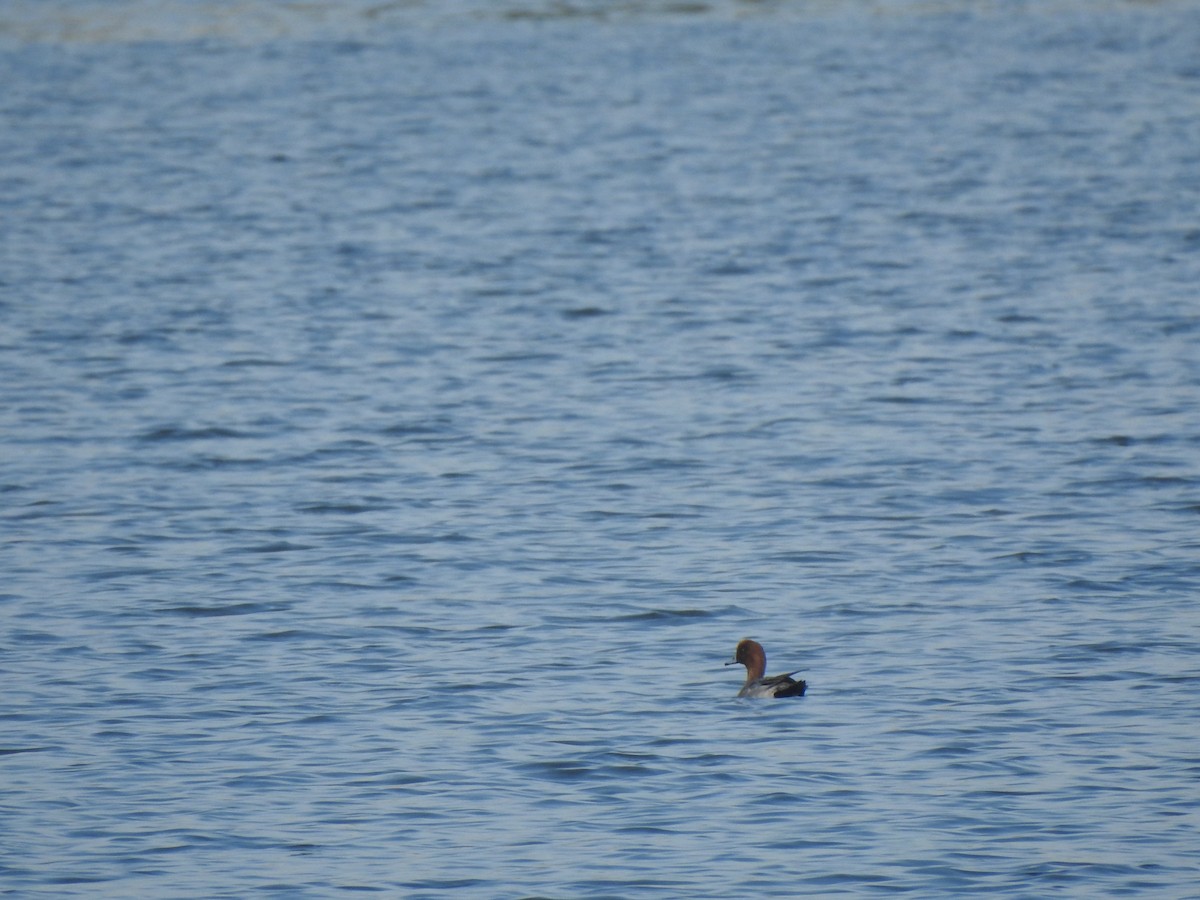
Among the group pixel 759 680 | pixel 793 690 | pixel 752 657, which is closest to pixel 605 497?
pixel 752 657

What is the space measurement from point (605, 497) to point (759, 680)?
5.79 metres

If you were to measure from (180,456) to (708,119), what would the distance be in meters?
23.1

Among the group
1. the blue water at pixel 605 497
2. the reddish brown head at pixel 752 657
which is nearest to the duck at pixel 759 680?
the reddish brown head at pixel 752 657

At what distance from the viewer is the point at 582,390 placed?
2381cm

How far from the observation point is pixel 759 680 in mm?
13977

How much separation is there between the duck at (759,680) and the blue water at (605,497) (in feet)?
0.37

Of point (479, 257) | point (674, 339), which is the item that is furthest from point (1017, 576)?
point (479, 257)

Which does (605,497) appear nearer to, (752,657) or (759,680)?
(752,657)

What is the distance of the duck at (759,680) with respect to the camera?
13805 millimetres

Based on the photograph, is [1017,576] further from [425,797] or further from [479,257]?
[479,257]

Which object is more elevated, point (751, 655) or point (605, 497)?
point (605, 497)

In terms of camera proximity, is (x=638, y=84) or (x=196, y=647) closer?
(x=196, y=647)

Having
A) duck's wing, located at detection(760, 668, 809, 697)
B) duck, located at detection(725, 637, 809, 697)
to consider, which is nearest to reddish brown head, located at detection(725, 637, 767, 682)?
duck, located at detection(725, 637, 809, 697)

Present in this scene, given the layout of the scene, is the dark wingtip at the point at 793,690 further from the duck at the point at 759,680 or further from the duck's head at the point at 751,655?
the duck's head at the point at 751,655
